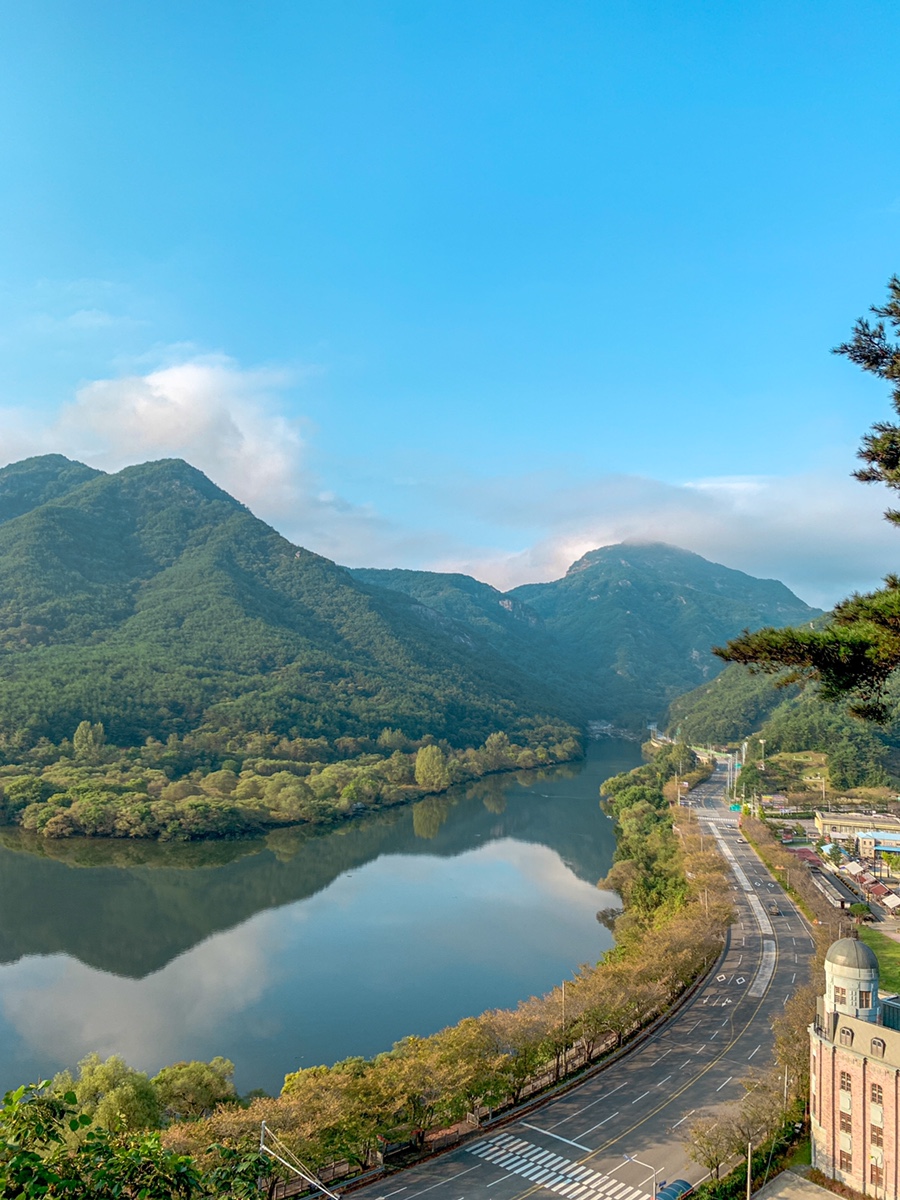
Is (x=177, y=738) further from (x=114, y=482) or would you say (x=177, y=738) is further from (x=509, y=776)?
(x=114, y=482)

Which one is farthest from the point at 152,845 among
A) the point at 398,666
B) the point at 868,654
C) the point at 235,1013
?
the point at 398,666

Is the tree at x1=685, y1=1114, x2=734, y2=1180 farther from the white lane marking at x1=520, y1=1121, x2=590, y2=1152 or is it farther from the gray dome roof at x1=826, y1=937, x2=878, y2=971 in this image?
the gray dome roof at x1=826, y1=937, x2=878, y2=971

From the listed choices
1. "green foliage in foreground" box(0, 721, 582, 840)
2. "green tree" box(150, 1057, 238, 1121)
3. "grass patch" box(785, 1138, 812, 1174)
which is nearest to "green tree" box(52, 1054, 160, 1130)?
"green tree" box(150, 1057, 238, 1121)

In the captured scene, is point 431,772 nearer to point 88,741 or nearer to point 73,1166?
point 88,741

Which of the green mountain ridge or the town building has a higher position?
the green mountain ridge

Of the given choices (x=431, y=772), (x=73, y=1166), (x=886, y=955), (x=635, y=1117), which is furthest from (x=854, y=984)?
(x=431, y=772)

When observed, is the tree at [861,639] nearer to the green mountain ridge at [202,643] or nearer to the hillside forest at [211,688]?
the hillside forest at [211,688]

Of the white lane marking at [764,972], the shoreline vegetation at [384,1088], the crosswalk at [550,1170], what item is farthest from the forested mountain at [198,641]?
the crosswalk at [550,1170]
